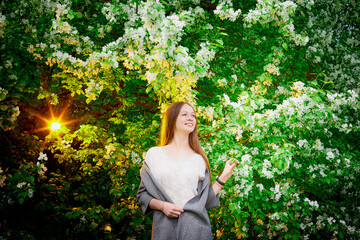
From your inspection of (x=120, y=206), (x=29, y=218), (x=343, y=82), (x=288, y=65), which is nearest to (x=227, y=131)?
(x=120, y=206)

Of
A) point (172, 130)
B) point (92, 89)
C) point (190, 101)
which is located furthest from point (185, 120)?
point (92, 89)

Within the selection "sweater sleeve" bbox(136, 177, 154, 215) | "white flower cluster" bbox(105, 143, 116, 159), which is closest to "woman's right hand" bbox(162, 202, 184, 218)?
"sweater sleeve" bbox(136, 177, 154, 215)

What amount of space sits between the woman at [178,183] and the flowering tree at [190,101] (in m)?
0.75

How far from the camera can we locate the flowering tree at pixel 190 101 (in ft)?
10.6

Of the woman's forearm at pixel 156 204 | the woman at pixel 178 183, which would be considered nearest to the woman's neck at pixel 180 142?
the woman at pixel 178 183

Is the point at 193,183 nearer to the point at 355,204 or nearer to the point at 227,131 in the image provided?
the point at 227,131

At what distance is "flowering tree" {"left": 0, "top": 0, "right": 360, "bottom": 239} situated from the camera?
3.23 metres

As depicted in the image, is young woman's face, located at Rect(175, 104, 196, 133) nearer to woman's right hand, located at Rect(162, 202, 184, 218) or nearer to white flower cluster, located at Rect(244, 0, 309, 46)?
woman's right hand, located at Rect(162, 202, 184, 218)

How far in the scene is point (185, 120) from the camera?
215 centimetres

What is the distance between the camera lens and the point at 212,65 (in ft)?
16.8

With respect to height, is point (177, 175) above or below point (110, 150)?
below

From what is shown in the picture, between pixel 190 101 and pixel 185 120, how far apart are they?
1.16m

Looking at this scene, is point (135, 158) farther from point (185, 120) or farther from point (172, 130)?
point (185, 120)

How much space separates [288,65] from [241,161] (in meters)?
3.27
